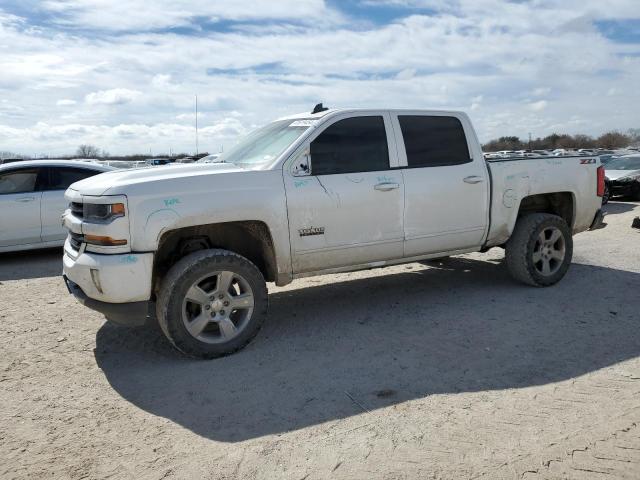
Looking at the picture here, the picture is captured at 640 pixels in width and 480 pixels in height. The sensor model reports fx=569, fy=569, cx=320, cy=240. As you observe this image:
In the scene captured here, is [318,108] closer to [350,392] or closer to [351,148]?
[351,148]

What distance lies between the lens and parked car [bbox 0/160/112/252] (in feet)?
29.3

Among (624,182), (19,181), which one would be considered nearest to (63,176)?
(19,181)

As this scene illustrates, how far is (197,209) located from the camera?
452 centimetres

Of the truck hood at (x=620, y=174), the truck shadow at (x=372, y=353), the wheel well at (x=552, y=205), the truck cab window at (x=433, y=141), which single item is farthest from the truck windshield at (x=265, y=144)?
the truck hood at (x=620, y=174)

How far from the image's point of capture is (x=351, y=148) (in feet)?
17.5

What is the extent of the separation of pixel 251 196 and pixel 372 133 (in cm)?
146

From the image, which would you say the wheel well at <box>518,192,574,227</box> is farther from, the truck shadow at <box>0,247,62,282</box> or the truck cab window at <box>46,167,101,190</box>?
the truck cab window at <box>46,167,101,190</box>

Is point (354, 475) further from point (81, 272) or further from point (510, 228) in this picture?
point (510, 228)

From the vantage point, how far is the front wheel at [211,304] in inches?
A: 175

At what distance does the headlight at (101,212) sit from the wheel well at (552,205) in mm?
4558

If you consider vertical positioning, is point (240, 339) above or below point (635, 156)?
below

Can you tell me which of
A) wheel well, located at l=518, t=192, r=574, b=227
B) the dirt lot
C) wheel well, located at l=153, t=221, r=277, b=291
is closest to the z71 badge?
wheel well, located at l=153, t=221, r=277, b=291

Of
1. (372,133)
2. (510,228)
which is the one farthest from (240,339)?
(510,228)

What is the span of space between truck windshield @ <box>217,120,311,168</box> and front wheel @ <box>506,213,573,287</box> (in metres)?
2.77
